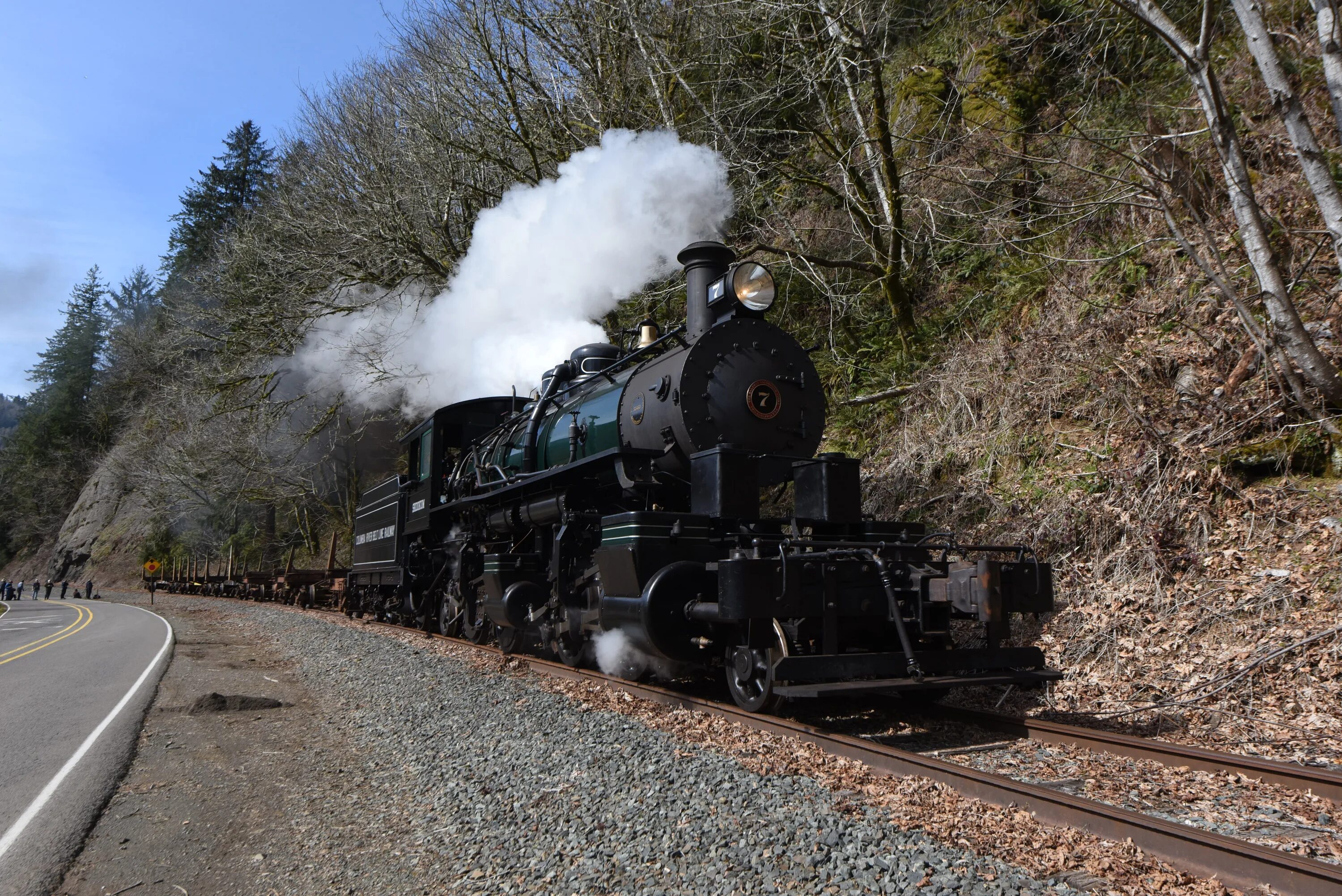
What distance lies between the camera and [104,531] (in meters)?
47.8

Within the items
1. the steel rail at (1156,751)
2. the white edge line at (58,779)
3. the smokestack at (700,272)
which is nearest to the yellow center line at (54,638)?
the white edge line at (58,779)

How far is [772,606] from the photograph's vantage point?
4449 mm

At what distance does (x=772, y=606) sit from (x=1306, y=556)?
375 cm

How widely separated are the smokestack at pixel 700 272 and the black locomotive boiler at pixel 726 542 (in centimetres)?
2

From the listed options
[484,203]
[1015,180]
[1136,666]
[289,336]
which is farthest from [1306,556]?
[289,336]

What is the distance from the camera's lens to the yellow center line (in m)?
11.6

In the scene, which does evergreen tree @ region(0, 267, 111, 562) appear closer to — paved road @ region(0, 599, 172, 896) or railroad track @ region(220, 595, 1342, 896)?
paved road @ region(0, 599, 172, 896)

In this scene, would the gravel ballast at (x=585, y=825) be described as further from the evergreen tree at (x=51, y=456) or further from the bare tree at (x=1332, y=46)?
the evergreen tree at (x=51, y=456)

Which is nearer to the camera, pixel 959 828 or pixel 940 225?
pixel 959 828

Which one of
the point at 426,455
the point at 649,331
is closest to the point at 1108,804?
the point at 649,331

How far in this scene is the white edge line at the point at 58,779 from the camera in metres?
3.67

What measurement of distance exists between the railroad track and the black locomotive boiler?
0.28m

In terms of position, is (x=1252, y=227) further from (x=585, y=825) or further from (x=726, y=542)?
(x=585, y=825)

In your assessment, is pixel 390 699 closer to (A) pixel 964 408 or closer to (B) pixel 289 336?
(A) pixel 964 408
